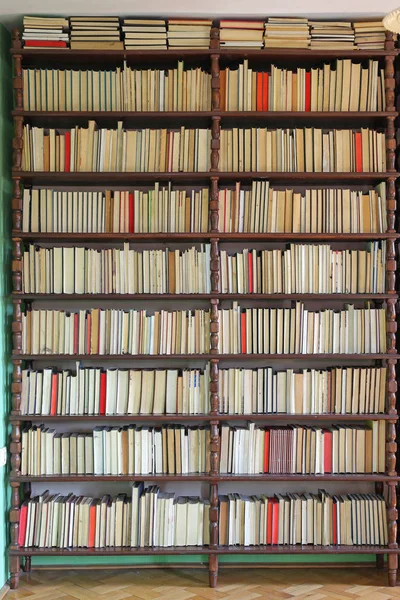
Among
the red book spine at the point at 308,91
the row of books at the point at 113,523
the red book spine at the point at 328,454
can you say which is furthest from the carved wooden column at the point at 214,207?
the row of books at the point at 113,523

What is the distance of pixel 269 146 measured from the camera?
140 inches

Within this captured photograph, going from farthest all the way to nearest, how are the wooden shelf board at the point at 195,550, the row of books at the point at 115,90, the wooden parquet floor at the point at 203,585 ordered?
1. the row of books at the point at 115,90
2. the wooden shelf board at the point at 195,550
3. the wooden parquet floor at the point at 203,585

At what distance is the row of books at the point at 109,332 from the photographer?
138 inches

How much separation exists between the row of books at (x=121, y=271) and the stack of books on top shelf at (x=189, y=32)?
107 cm

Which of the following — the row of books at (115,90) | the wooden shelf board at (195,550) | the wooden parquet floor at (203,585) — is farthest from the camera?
the row of books at (115,90)

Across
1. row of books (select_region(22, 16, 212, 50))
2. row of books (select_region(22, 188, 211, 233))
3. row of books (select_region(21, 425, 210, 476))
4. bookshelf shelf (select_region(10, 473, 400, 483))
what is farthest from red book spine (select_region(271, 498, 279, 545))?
row of books (select_region(22, 16, 212, 50))

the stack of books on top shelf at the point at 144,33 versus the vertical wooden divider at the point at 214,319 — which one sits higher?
the stack of books on top shelf at the point at 144,33

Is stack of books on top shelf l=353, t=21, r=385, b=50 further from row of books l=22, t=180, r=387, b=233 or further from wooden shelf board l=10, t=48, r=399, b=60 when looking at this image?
row of books l=22, t=180, r=387, b=233

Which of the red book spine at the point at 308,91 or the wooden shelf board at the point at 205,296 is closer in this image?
the wooden shelf board at the point at 205,296

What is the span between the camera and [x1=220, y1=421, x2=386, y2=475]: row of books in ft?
11.6

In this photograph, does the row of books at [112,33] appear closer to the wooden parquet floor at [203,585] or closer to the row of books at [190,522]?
the row of books at [190,522]

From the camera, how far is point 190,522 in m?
3.52

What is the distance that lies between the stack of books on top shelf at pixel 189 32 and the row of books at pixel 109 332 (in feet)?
4.62

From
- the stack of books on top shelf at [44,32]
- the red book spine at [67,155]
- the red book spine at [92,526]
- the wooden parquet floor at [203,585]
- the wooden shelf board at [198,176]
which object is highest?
the stack of books on top shelf at [44,32]
